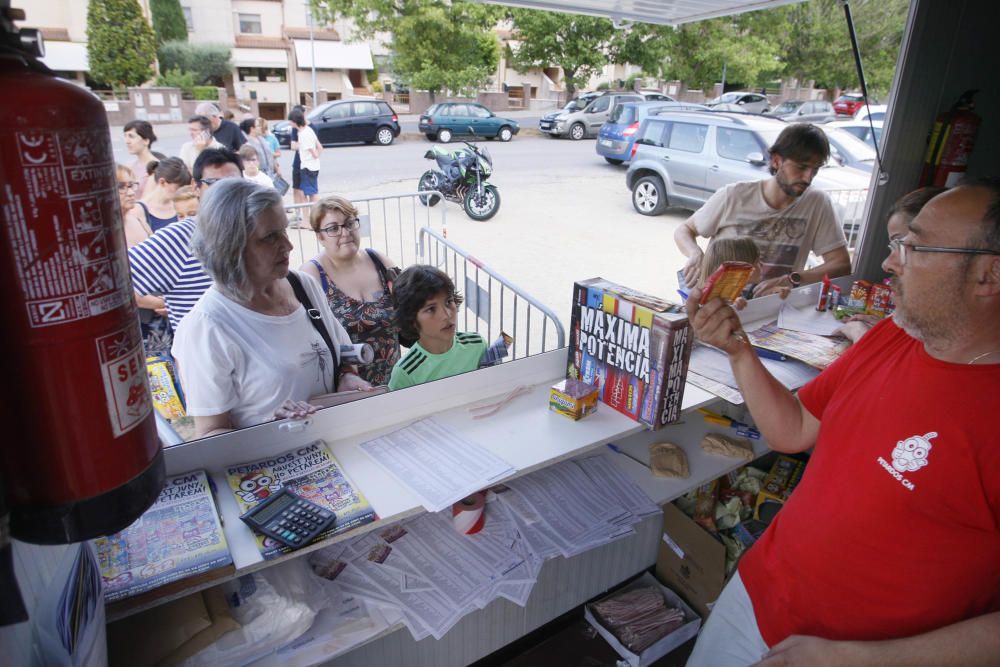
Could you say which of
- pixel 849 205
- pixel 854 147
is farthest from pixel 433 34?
pixel 849 205

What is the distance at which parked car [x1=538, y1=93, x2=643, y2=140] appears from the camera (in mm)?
16500

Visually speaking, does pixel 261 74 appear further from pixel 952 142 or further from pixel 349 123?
pixel 952 142

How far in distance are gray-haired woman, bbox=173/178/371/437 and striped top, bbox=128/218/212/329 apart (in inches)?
35.0

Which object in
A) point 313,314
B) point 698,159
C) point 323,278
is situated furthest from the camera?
point 698,159

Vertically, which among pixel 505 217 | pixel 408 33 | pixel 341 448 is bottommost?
pixel 505 217

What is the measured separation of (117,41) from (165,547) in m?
14.9

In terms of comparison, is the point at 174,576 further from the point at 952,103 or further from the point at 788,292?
the point at 952,103

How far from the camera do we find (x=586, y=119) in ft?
54.4

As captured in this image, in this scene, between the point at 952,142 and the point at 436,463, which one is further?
the point at 952,142

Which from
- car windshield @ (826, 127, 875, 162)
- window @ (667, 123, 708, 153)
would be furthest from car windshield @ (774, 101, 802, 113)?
window @ (667, 123, 708, 153)

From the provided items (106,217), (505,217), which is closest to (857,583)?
(106,217)

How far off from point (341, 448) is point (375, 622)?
17.3 inches

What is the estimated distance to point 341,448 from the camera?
1487 mm

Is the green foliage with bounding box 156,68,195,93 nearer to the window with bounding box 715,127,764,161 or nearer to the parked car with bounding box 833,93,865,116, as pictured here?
the window with bounding box 715,127,764,161
